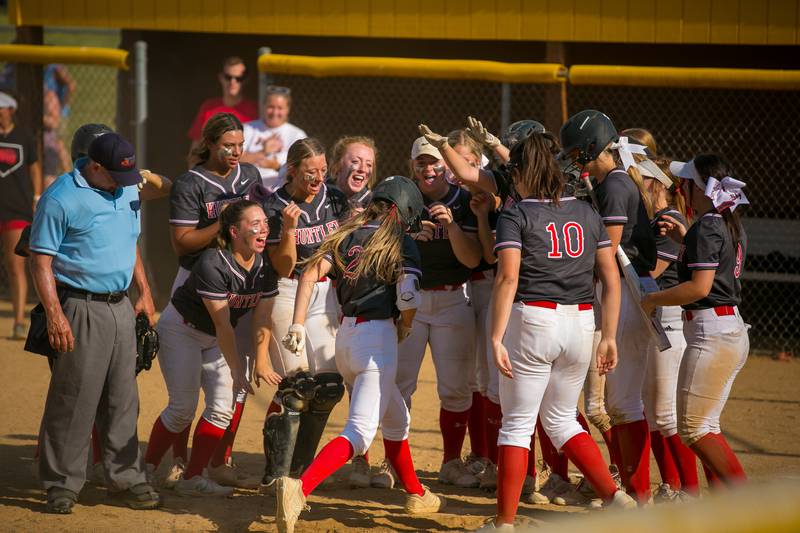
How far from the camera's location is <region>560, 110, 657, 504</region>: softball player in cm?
493

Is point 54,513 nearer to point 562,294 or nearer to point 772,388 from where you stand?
point 562,294

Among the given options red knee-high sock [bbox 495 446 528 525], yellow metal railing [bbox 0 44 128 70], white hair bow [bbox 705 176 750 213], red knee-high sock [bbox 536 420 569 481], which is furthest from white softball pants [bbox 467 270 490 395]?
yellow metal railing [bbox 0 44 128 70]

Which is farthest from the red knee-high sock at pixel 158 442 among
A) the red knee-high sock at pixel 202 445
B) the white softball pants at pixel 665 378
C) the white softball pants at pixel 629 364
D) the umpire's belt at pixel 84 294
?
the white softball pants at pixel 665 378

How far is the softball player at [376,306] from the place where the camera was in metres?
4.68

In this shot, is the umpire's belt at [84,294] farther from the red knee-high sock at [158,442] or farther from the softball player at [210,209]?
the red knee-high sock at [158,442]

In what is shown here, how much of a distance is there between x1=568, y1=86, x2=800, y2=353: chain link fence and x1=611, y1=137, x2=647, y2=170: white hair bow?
5.75 meters

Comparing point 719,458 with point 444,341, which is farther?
point 444,341

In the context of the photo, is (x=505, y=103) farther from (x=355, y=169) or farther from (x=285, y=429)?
(x=285, y=429)

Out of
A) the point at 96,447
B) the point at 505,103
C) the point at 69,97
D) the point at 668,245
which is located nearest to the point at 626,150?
the point at 668,245

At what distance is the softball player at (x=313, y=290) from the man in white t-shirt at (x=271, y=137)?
3.47 metres

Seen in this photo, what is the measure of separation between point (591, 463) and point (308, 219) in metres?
2.02

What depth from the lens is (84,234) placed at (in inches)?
187

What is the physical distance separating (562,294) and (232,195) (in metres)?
2.06

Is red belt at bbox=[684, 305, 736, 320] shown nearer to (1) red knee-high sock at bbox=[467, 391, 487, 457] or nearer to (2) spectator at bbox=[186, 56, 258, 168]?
(1) red knee-high sock at bbox=[467, 391, 487, 457]
